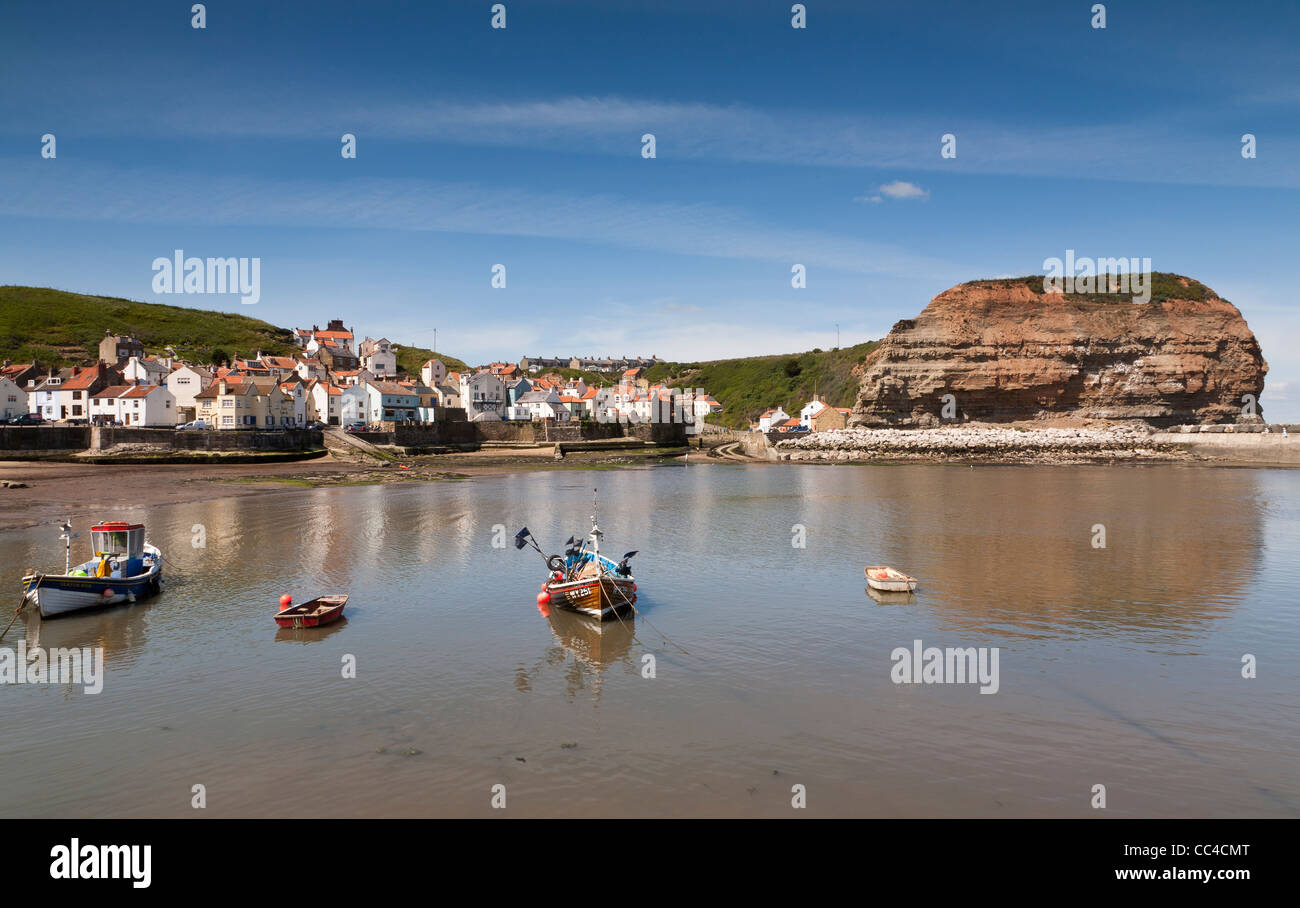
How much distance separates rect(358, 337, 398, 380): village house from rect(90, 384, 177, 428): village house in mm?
56453

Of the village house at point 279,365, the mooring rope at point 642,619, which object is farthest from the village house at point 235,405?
the mooring rope at point 642,619

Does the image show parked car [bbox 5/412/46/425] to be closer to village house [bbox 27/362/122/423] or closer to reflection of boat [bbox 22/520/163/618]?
village house [bbox 27/362/122/423]

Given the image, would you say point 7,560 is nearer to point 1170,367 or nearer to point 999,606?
point 999,606

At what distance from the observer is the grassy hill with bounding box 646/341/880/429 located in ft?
476

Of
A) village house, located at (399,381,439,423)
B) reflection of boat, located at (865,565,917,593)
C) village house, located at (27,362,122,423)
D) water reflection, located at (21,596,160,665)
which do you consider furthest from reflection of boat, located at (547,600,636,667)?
village house, located at (399,381,439,423)

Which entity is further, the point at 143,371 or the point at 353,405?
the point at 353,405

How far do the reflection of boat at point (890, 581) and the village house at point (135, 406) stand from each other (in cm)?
7823

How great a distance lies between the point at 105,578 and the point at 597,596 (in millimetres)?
13845

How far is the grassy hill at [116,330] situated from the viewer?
118 meters

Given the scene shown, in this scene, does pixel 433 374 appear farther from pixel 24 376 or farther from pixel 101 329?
pixel 101 329

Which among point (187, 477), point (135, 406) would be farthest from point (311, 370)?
point (187, 477)

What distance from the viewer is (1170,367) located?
281 feet

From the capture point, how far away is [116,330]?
13050 centimetres
